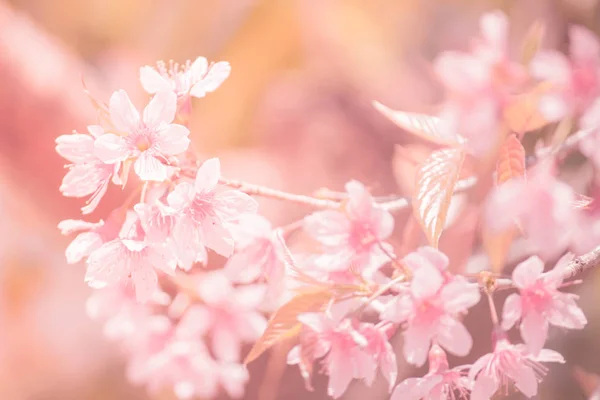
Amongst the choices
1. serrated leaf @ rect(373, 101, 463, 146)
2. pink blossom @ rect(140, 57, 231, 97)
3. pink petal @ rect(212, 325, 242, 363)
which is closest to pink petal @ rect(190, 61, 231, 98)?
pink blossom @ rect(140, 57, 231, 97)

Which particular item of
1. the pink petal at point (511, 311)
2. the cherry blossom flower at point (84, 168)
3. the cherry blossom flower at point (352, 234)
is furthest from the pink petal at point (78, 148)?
the pink petal at point (511, 311)

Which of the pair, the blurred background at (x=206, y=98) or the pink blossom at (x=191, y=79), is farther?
the blurred background at (x=206, y=98)

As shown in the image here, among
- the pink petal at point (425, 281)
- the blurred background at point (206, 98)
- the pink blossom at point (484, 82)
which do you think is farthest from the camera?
the blurred background at point (206, 98)

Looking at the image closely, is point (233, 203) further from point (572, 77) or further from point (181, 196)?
point (572, 77)

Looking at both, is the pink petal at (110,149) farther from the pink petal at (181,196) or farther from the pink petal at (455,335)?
the pink petal at (455,335)

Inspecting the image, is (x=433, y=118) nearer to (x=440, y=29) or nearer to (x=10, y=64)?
(x=10, y=64)


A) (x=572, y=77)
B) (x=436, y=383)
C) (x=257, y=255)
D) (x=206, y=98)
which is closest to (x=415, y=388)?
(x=436, y=383)

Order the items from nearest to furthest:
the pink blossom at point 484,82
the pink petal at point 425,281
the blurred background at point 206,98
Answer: the pink petal at point 425,281 → the pink blossom at point 484,82 → the blurred background at point 206,98
